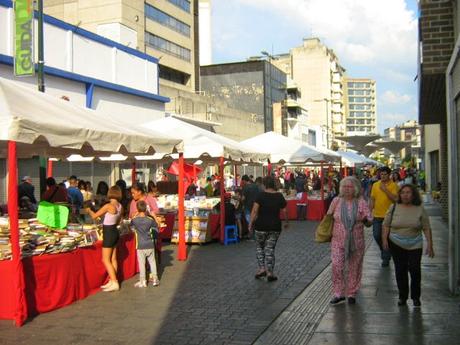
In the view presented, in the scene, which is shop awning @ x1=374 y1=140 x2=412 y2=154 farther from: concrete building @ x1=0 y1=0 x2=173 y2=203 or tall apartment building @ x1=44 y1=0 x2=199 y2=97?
concrete building @ x1=0 y1=0 x2=173 y2=203

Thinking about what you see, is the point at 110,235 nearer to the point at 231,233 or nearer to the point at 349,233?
the point at 349,233

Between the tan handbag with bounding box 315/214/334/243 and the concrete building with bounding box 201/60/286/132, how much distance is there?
5835cm

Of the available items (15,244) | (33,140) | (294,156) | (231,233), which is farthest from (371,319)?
(294,156)

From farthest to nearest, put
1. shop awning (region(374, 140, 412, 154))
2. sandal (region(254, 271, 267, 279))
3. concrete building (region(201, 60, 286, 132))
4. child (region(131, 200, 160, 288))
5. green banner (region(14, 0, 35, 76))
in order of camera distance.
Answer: concrete building (region(201, 60, 286, 132)), shop awning (region(374, 140, 412, 154)), green banner (region(14, 0, 35, 76)), sandal (region(254, 271, 267, 279)), child (region(131, 200, 160, 288))

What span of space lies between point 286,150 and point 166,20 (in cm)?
4132

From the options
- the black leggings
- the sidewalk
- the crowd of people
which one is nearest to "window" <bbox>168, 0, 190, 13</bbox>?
the crowd of people

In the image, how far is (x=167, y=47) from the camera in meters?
56.8

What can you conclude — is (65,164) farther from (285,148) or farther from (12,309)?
(12,309)

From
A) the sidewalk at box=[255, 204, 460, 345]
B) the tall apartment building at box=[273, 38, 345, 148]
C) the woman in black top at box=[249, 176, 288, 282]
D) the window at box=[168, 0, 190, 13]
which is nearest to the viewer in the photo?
the sidewalk at box=[255, 204, 460, 345]

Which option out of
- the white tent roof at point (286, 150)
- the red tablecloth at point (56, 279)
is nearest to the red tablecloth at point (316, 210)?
the white tent roof at point (286, 150)

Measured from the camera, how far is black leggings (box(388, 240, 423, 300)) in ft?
21.5

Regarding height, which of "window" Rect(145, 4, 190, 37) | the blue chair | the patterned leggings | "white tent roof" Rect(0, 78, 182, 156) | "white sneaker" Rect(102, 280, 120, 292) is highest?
"window" Rect(145, 4, 190, 37)

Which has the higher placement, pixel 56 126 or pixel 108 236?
pixel 56 126

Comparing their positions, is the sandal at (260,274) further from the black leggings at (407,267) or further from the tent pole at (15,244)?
the tent pole at (15,244)
